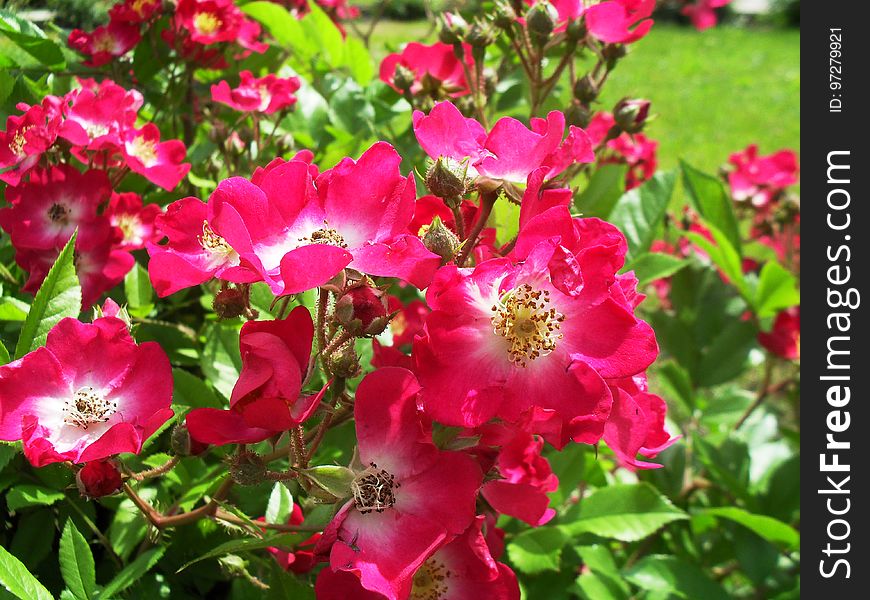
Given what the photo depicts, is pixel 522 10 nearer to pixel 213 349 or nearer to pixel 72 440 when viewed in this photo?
pixel 213 349

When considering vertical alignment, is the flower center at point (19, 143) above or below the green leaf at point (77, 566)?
above

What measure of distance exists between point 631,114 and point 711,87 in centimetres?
655

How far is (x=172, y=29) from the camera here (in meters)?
1.27

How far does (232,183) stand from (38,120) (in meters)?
0.39

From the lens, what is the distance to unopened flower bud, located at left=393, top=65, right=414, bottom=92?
1.23 m

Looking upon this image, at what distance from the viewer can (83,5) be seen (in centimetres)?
162

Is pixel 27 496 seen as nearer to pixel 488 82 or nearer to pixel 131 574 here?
pixel 131 574

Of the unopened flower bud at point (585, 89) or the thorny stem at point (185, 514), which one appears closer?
the thorny stem at point (185, 514)

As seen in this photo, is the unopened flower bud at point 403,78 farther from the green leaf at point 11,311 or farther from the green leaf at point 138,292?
the green leaf at point 11,311

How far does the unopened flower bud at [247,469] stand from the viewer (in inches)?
25.3

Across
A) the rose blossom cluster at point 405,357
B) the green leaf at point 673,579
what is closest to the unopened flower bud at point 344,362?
the rose blossom cluster at point 405,357

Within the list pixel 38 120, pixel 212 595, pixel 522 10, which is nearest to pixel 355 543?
pixel 212 595

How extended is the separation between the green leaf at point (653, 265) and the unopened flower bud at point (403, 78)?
16.7 inches

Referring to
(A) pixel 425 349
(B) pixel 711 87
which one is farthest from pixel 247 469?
(B) pixel 711 87
